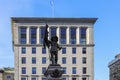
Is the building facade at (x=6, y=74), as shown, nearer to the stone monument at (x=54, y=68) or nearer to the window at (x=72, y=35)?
the window at (x=72, y=35)

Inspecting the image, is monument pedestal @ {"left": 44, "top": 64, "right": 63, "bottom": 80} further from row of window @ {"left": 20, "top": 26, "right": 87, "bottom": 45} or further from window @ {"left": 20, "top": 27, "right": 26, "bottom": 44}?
window @ {"left": 20, "top": 27, "right": 26, "bottom": 44}

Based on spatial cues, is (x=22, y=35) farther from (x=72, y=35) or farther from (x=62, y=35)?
(x=72, y=35)

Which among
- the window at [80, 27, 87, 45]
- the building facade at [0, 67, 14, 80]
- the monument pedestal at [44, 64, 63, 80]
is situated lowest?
the monument pedestal at [44, 64, 63, 80]

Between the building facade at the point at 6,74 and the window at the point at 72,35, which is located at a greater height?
the window at the point at 72,35

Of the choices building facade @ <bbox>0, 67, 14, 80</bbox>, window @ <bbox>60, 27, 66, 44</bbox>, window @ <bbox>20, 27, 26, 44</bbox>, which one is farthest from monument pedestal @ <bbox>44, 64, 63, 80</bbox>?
building facade @ <bbox>0, 67, 14, 80</bbox>

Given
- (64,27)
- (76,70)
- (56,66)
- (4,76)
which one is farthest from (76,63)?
(56,66)

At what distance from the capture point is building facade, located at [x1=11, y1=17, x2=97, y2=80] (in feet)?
459

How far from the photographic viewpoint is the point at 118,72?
191 meters

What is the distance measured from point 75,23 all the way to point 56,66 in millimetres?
112447

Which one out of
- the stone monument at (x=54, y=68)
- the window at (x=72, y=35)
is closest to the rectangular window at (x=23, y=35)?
the window at (x=72, y=35)

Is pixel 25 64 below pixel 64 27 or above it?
below

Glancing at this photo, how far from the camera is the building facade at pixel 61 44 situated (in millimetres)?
139875

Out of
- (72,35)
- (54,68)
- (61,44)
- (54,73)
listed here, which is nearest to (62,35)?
(61,44)

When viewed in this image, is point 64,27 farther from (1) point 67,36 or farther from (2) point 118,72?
(2) point 118,72
